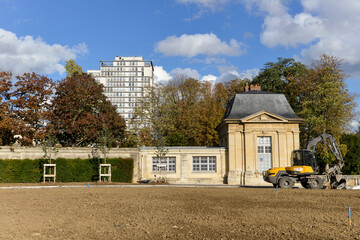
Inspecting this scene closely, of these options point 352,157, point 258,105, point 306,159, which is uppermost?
point 258,105

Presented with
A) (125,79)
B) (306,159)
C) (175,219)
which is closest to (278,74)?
(306,159)

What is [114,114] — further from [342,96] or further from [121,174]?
[342,96]

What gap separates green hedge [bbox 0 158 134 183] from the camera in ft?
91.2

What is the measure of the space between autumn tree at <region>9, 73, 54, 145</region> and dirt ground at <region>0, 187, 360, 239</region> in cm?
1944

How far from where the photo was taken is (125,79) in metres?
115

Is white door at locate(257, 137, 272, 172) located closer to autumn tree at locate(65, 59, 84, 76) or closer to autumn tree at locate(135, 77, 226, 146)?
autumn tree at locate(135, 77, 226, 146)

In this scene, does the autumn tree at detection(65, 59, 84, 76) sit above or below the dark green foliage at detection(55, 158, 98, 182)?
above

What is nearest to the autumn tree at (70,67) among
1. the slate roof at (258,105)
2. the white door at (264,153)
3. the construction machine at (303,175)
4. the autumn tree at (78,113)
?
the autumn tree at (78,113)

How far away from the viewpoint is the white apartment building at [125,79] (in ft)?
377

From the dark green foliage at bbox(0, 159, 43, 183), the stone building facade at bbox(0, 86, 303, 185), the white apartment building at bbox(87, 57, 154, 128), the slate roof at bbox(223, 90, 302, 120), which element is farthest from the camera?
the white apartment building at bbox(87, 57, 154, 128)

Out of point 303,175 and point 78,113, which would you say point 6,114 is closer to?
point 78,113

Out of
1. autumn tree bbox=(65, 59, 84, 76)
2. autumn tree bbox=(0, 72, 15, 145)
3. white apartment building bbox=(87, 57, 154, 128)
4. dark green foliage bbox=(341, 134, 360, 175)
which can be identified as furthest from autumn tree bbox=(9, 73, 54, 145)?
white apartment building bbox=(87, 57, 154, 128)

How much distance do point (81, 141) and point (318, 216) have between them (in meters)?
30.1

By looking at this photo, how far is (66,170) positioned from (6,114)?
360 inches
